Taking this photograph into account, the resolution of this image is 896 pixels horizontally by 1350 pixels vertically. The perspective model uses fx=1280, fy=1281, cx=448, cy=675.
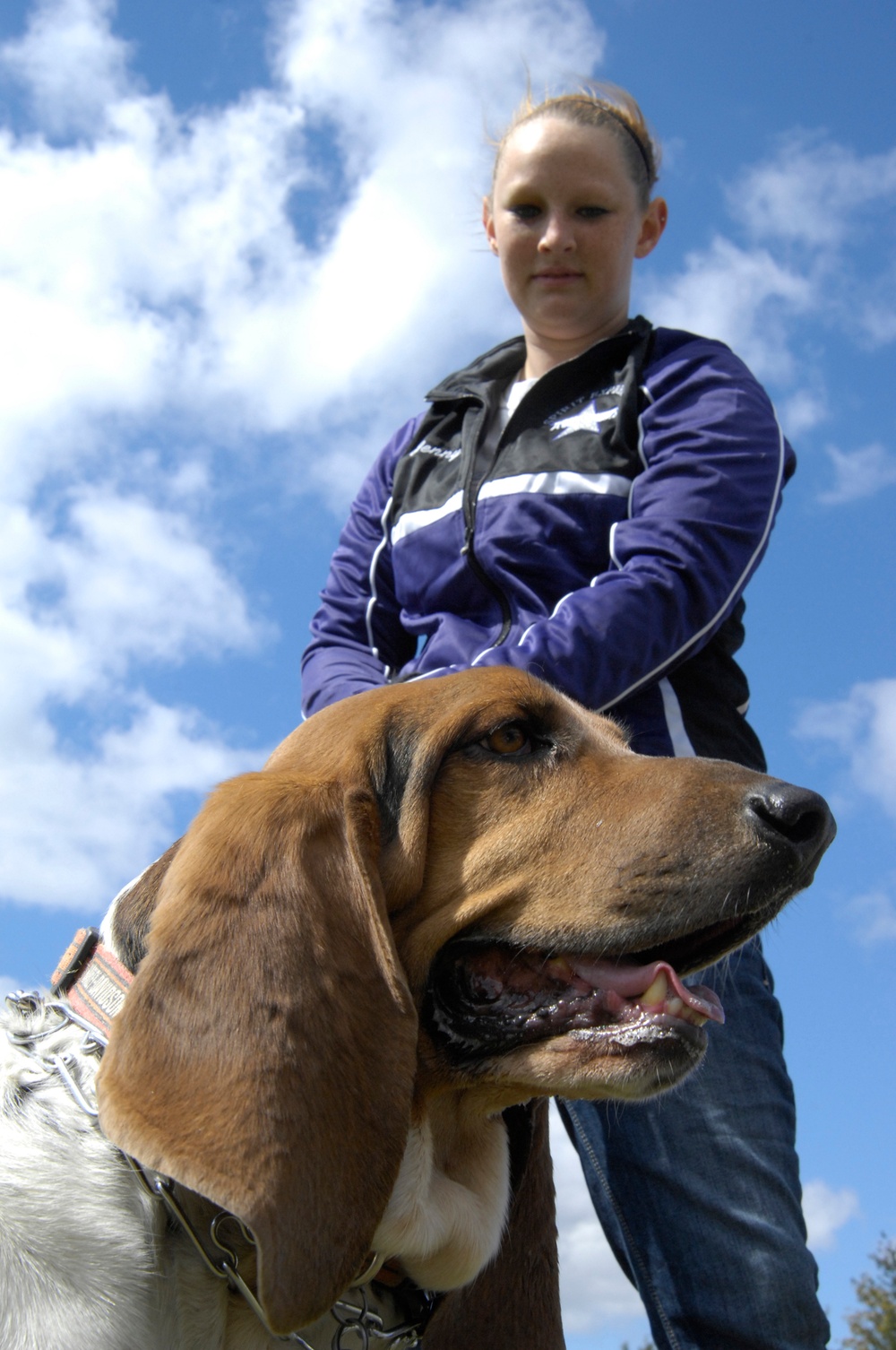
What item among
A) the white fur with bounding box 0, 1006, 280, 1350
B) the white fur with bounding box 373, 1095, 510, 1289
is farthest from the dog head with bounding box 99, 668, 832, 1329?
the white fur with bounding box 0, 1006, 280, 1350

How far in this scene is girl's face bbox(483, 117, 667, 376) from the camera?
13.6 feet

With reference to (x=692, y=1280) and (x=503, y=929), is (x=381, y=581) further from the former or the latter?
(x=692, y=1280)

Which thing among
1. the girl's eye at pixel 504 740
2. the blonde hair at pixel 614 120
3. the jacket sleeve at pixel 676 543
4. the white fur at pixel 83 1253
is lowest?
the white fur at pixel 83 1253

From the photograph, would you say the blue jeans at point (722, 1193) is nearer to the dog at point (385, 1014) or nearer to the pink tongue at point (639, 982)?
the dog at point (385, 1014)

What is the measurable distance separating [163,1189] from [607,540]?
212 cm

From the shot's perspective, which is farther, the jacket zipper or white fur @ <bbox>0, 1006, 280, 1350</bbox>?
the jacket zipper

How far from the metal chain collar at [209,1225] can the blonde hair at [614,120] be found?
3142mm

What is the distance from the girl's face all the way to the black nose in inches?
74.5

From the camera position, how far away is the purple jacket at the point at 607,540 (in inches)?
134

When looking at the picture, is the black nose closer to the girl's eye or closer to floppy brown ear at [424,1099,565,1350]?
the girl's eye

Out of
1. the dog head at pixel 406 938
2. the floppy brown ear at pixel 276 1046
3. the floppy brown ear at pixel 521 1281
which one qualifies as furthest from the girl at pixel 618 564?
the floppy brown ear at pixel 276 1046

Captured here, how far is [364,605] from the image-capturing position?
4.36m

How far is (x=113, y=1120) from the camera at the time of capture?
2352 millimetres

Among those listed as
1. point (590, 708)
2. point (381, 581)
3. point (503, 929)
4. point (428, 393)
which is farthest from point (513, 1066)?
point (428, 393)
